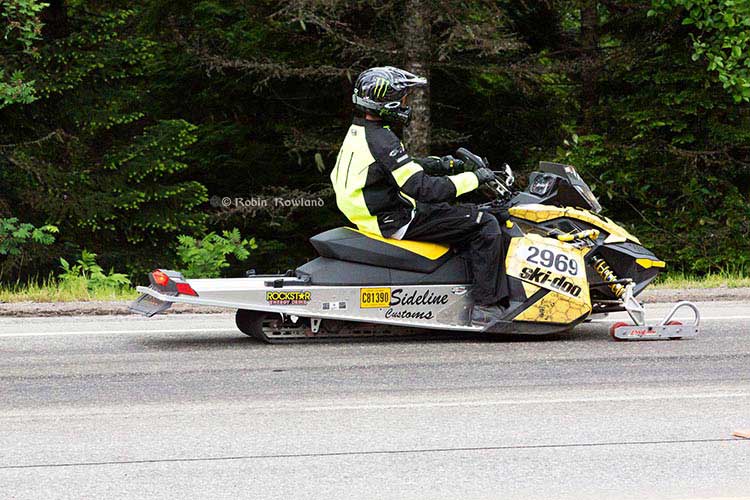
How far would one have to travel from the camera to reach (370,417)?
6844 millimetres

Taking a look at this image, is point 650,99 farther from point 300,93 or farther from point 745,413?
point 745,413

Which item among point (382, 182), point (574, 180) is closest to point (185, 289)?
point (382, 182)

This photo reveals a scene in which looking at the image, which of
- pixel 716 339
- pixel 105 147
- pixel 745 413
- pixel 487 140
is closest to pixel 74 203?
pixel 105 147

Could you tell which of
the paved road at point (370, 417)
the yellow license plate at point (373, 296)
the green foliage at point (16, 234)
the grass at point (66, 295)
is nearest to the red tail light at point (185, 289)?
the paved road at point (370, 417)

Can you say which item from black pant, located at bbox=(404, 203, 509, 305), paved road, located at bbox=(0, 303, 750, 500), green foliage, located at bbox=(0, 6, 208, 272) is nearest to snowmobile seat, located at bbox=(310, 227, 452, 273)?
black pant, located at bbox=(404, 203, 509, 305)

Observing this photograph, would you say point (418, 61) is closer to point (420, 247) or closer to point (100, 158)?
point (100, 158)

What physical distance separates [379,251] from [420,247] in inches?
13.3

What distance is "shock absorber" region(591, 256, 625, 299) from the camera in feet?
30.9

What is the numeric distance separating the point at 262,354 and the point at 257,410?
1.87m

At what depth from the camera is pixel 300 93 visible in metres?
22.7

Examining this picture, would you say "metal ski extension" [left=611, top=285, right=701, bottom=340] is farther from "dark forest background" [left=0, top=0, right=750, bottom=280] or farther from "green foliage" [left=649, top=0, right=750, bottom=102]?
"green foliage" [left=649, top=0, right=750, bottom=102]

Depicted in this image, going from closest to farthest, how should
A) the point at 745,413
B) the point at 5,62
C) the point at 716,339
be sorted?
the point at 745,413 → the point at 716,339 → the point at 5,62

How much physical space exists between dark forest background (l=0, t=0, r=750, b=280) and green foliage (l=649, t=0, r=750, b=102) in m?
0.04

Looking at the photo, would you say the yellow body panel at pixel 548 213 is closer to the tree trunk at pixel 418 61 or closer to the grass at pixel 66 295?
the grass at pixel 66 295
